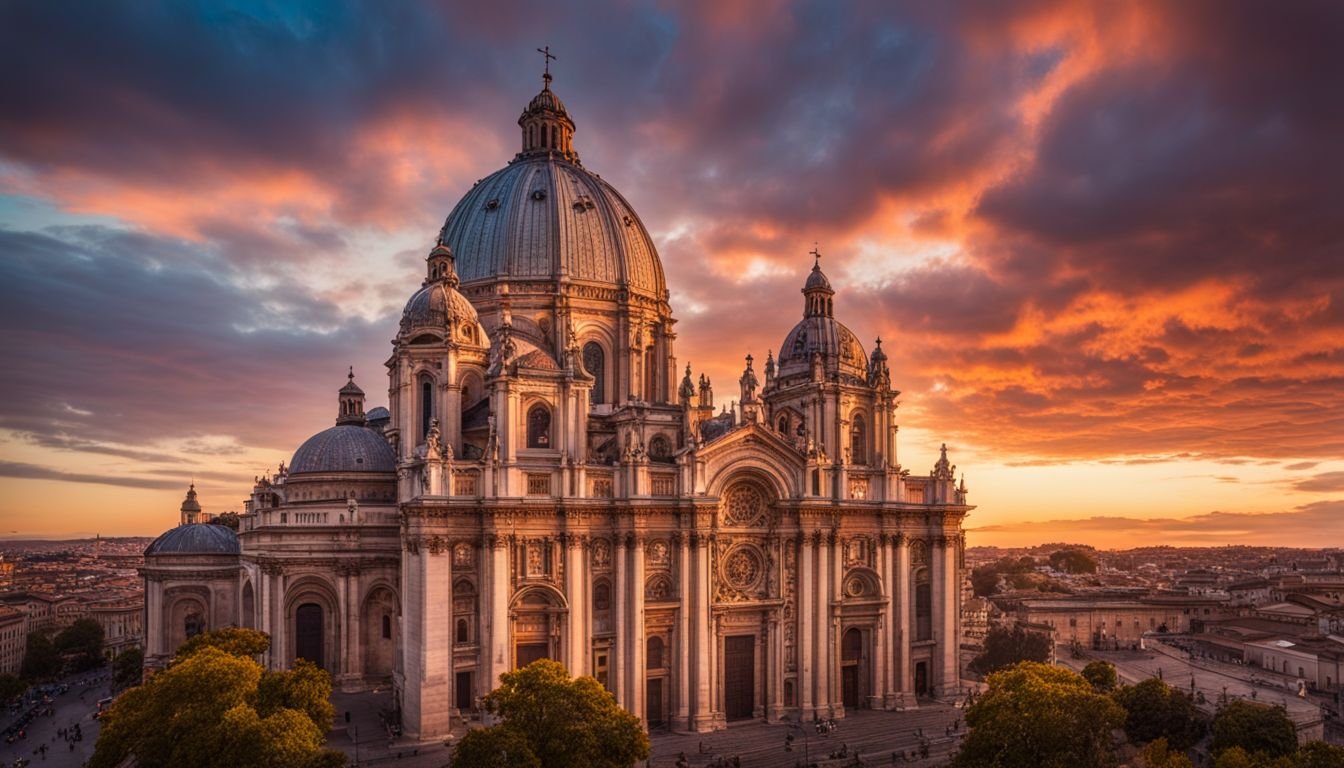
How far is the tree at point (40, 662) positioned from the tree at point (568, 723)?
6821 cm

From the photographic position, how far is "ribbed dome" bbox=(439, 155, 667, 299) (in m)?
57.9

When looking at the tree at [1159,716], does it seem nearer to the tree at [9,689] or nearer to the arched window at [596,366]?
the arched window at [596,366]

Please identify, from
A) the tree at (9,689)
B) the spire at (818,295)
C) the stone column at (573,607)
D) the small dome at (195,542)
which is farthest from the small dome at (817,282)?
the tree at (9,689)

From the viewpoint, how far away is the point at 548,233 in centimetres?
5819

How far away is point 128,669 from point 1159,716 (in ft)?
223

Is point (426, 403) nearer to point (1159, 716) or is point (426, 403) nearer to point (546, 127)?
point (546, 127)

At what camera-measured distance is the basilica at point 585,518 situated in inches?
1812

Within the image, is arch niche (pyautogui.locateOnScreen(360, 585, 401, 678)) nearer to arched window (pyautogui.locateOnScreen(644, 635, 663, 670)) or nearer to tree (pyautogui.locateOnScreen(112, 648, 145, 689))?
arched window (pyautogui.locateOnScreen(644, 635, 663, 670))

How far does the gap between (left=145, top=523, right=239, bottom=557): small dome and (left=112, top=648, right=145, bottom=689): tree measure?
11037 mm

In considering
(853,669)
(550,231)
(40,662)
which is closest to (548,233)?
(550,231)

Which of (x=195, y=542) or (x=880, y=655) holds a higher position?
(x=195, y=542)

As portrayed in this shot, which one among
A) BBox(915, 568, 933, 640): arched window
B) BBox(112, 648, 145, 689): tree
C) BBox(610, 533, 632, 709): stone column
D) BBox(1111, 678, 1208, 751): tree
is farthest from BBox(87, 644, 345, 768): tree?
BBox(112, 648, 145, 689): tree

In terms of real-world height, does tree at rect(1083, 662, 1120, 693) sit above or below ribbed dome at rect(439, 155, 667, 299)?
below

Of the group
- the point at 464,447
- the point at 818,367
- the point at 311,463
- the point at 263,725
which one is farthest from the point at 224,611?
the point at 818,367
